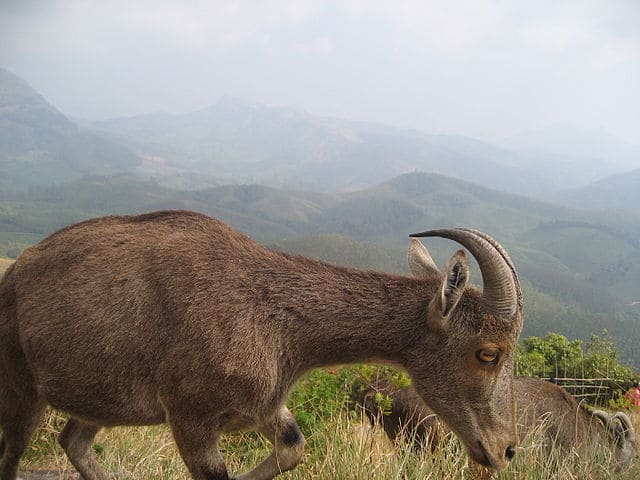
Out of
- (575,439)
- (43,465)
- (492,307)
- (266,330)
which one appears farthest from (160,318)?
(575,439)

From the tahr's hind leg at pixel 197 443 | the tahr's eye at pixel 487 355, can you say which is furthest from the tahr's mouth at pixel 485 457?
the tahr's hind leg at pixel 197 443

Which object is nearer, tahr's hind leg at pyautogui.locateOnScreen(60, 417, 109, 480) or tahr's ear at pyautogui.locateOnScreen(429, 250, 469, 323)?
tahr's ear at pyautogui.locateOnScreen(429, 250, 469, 323)

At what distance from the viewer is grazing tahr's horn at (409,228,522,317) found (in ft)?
14.0

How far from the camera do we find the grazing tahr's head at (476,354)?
A: 4316 mm

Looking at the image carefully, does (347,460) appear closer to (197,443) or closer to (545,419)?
(197,443)

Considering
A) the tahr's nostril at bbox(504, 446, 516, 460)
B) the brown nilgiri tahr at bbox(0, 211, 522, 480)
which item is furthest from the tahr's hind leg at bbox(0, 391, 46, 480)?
the tahr's nostril at bbox(504, 446, 516, 460)

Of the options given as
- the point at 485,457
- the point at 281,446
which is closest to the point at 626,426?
the point at 485,457

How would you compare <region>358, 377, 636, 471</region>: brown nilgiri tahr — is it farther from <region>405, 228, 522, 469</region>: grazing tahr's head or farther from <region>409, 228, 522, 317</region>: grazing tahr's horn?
<region>409, 228, 522, 317</region>: grazing tahr's horn

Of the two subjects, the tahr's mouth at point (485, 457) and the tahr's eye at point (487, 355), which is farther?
the tahr's mouth at point (485, 457)

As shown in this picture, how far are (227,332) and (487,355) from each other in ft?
6.86

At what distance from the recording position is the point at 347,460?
18.7 feet

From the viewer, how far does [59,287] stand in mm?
4625

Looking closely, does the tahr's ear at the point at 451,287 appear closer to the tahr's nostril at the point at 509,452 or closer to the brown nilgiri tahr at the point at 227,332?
the brown nilgiri tahr at the point at 227,332

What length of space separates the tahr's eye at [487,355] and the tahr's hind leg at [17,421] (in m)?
3.95
